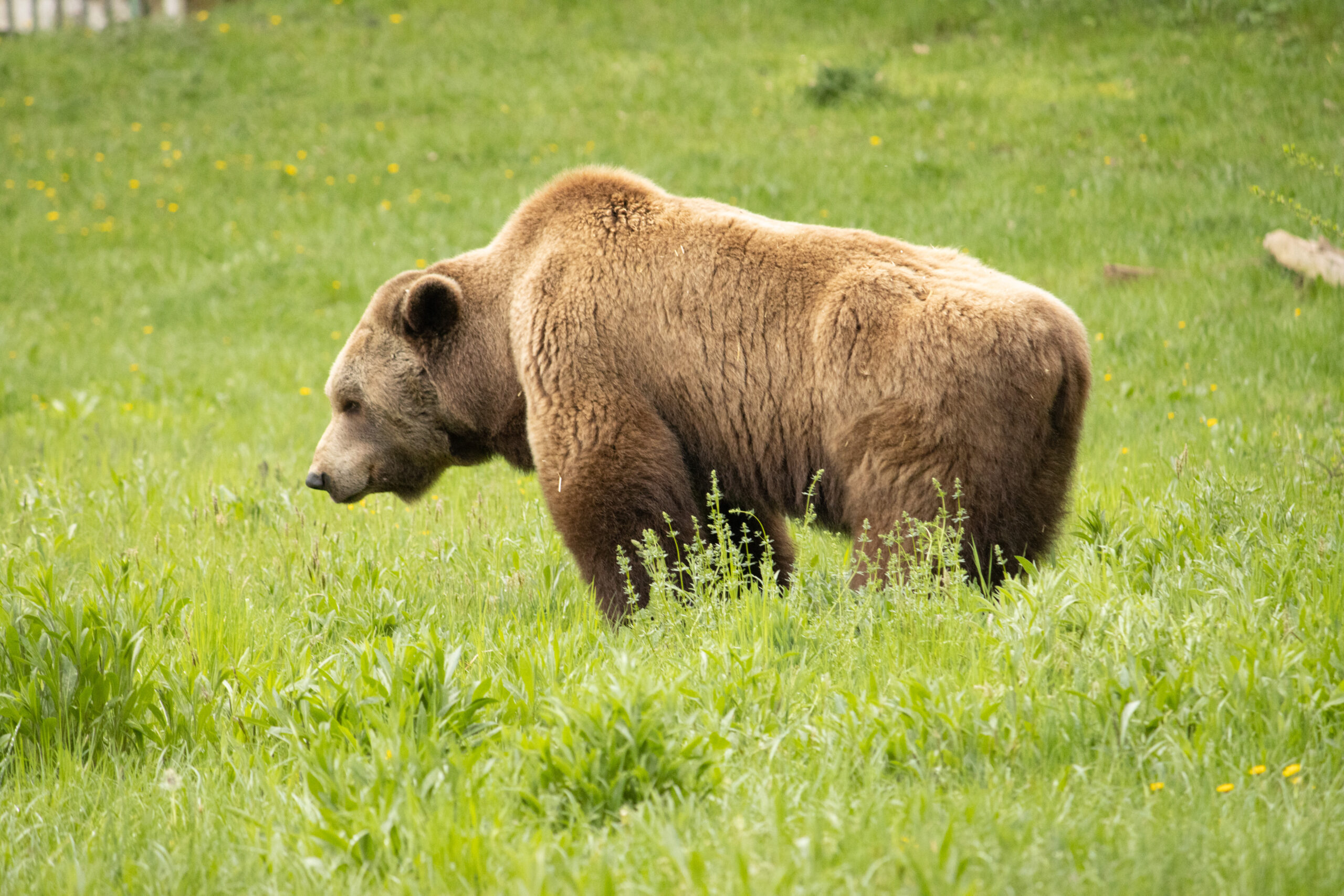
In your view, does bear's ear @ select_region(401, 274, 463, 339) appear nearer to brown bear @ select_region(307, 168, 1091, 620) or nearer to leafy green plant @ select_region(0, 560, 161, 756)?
brown bear @ select_region(307, 168, 1091, 620)

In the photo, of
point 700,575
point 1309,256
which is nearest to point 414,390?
point 700,575

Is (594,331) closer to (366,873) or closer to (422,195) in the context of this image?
(366,873)

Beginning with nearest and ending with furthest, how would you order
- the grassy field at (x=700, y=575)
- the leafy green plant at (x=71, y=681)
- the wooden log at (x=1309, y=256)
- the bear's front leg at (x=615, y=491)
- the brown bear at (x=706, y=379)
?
the grassy field at (x=700, y=575), the leafy green plant at (x=71, y=681), the brown bear at (x=706, y=379), the bear's front leg at (x=615, y=491), the wooden log at (x=1309, y=256)

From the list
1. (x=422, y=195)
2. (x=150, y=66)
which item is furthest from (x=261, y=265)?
(x=150, y=66)

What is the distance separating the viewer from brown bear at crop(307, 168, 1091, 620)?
4.12m

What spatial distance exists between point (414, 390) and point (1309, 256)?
786cm

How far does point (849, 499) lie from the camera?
439cm

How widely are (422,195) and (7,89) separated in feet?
29.3

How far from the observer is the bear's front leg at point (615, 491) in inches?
186

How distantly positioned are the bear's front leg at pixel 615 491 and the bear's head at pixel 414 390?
81 centimetres

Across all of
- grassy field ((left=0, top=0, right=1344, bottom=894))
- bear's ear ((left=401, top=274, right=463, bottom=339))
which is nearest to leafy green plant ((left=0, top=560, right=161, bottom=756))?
grassy field ((left=0, top=0, right=1344, bottom=894))

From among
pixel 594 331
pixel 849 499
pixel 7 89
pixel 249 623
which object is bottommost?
pixel 249 623

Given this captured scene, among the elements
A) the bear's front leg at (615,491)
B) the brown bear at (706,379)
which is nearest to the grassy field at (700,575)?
the bear's front leg at (615,491)

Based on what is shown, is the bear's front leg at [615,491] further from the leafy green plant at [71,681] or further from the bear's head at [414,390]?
the leafy green plant at [71,681]
